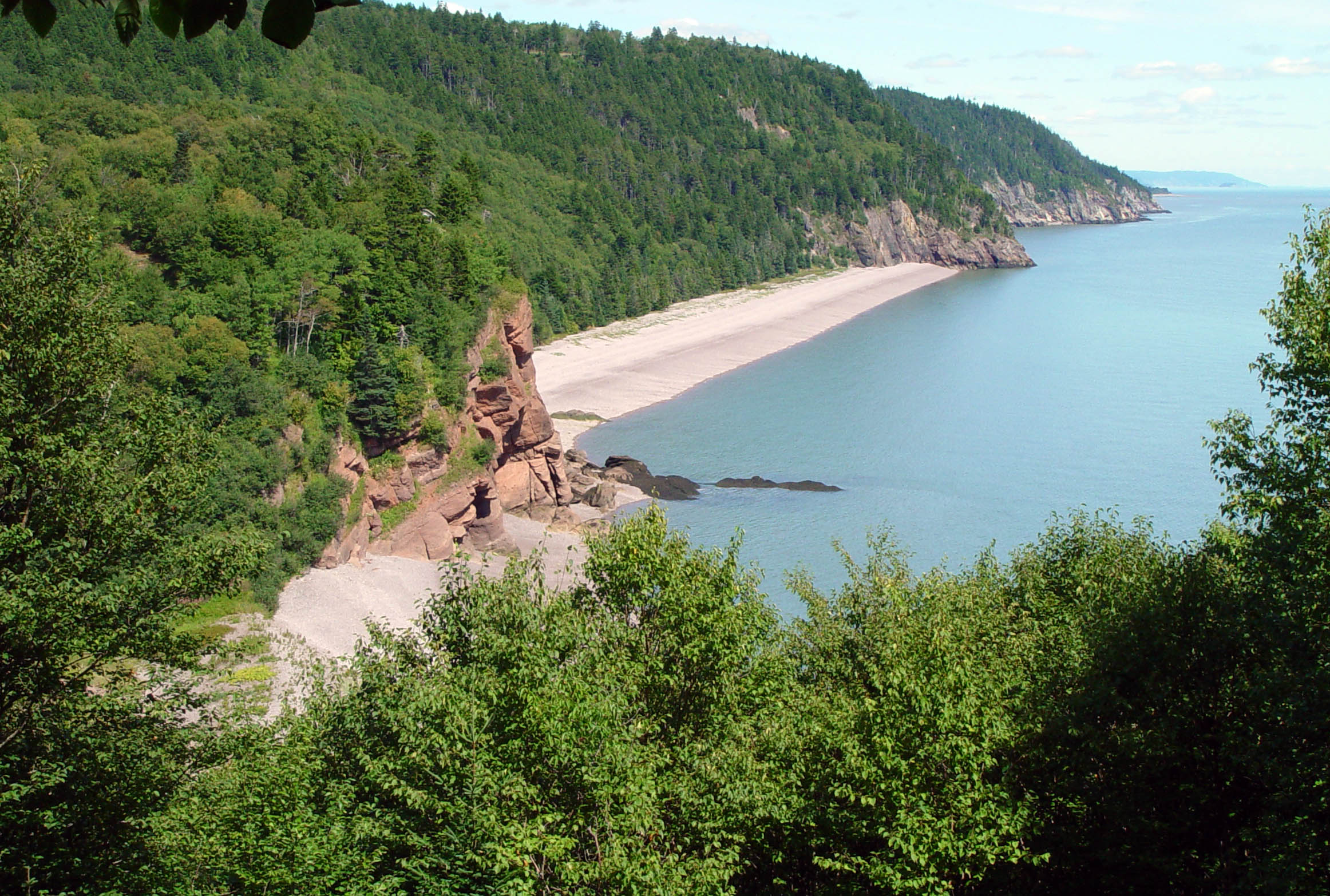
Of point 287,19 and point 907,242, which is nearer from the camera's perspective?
point 287,19

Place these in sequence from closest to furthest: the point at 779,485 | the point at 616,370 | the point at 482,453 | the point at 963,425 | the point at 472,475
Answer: the point at 472,475, the point at 482,453, the point at 779,485, the point at 963,425, the point at 616,370

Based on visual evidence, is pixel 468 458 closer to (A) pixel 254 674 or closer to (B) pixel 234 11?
(A) pixel 254 674

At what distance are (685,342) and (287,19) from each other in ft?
322

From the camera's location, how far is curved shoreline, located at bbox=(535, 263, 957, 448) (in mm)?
80688

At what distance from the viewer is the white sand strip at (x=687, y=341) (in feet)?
268

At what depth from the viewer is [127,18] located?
4.19 meters

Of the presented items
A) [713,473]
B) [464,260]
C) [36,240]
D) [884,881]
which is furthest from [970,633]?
[713,473]

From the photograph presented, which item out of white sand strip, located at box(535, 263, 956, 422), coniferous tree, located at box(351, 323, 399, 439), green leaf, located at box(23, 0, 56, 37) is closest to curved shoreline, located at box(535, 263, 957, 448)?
white sand strip, located at box(535, 263, 956, 422)

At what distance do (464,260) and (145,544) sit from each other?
36.4 meters

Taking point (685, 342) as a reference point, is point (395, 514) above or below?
below

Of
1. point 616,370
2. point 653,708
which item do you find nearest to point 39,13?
point 653,708

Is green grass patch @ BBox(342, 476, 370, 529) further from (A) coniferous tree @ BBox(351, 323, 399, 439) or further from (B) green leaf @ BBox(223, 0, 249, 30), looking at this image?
(B) green leaf @ BBox(223, 0, 249, 30)

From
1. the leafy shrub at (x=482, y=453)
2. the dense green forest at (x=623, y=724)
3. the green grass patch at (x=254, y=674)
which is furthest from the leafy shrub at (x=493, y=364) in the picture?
the dense green forest at (x=623, y=724)

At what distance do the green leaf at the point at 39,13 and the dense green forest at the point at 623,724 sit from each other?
964 cm
